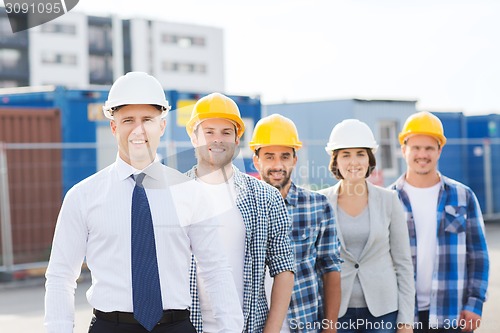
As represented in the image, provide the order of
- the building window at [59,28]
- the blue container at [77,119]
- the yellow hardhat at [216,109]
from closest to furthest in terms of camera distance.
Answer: the yellow hardhat at [216,109], the blue container at [77,119], the building window at [59,28]

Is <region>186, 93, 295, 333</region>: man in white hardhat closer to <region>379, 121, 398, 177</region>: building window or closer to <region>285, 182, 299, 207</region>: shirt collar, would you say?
<region>285, 182, 299, 207</region>: shirt collar

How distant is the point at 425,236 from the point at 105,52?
75365 millimetres

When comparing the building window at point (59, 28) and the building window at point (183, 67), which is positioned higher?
the building window at point (59, 28)

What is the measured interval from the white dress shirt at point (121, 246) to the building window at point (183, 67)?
82.0 m

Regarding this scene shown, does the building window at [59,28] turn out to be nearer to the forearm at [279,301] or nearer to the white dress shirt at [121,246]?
the forearm at [279,301]

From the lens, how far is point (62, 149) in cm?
1398

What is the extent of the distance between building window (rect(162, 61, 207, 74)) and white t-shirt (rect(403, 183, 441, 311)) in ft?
264

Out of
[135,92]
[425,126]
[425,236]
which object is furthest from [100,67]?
[135,92]

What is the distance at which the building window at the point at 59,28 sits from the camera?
72938 millimetres

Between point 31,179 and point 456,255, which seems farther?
point 31,179

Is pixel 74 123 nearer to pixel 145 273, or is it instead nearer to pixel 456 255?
pixel 456 255

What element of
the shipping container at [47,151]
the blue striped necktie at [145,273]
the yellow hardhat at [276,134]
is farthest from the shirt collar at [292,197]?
the shipping container at [47,151]

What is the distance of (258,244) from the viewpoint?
3.54 meters

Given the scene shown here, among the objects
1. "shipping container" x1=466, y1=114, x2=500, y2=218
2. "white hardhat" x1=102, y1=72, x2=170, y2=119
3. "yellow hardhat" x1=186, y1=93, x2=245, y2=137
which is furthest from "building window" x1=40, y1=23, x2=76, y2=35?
"white hardhat" x1=102, y1=72, x2=170, y2=119
